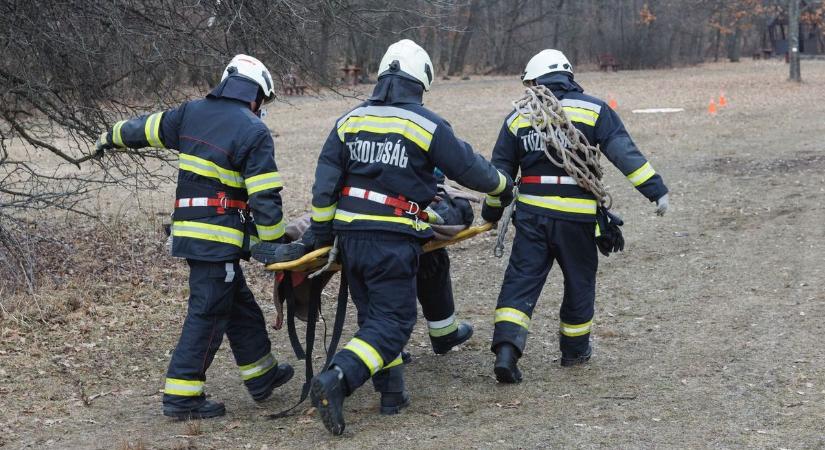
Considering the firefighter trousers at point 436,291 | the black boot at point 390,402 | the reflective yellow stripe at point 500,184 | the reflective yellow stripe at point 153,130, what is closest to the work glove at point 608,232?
the reflective yellow stripe at point 500,184

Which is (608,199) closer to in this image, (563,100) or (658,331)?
(563,100)

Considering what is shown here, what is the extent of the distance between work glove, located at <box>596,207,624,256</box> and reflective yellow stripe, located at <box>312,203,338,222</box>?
1703 mm

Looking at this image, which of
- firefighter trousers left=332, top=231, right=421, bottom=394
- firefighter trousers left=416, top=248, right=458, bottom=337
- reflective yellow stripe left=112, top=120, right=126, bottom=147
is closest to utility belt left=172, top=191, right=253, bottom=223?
reflective yellow stripe left=112, top=120, right=126, bottom=147

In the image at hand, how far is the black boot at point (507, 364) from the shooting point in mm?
5723

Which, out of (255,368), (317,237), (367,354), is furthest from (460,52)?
(367,354)

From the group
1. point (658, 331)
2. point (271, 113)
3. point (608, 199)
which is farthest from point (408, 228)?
point (271, 113)

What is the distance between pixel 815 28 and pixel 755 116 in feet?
113

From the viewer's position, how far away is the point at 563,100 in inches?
235

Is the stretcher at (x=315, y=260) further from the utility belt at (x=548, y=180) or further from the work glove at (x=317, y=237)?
the utility belt at (x=548, y=180)

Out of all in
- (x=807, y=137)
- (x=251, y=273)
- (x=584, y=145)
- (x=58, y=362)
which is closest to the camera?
(x=584, y=145)

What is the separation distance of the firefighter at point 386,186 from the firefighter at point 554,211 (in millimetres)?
725

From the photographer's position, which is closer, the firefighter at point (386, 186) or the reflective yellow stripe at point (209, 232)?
the firefighter at point (386, 186)

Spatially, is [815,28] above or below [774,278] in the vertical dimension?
above

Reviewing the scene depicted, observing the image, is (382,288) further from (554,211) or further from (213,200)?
(554,211)
